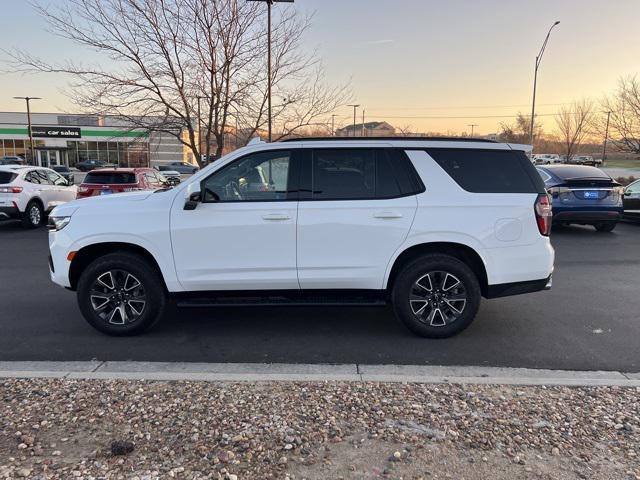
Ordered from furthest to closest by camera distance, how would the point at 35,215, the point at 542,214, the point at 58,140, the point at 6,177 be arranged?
the point at 58,140 < the point at 35,215 < the point at 6,177 < the point at 542,214

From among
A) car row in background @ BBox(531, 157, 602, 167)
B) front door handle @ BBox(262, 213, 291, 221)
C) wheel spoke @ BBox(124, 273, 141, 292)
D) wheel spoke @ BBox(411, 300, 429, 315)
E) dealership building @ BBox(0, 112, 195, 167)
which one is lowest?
wheel spoke @ BBox(411, 300, 429, 315)

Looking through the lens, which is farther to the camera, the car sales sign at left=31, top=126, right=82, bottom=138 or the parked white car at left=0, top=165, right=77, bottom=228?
the car sales sign at left=31, top=126, right=82, bottom=138

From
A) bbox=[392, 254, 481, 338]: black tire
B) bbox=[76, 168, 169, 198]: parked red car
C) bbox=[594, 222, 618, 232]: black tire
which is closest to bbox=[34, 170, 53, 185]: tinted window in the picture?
bbox=[76, 168, 169, 198]: parked red car

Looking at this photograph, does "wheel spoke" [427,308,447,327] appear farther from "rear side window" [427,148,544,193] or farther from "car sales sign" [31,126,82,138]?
"car sales sign" [31,126,82,138]

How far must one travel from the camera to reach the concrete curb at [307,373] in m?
3.75

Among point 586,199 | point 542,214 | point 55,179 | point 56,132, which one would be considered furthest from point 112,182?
point 56,132

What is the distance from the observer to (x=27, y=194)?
12.4 meters

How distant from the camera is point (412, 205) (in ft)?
15.1

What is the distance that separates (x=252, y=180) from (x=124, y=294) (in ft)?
5.47

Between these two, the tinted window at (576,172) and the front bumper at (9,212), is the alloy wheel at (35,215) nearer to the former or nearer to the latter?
the front bumper at (9,212)

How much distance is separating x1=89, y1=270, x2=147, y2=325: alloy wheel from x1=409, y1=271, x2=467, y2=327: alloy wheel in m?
2.62

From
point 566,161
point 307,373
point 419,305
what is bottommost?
point 307,373

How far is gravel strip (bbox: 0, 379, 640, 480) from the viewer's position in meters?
2.65

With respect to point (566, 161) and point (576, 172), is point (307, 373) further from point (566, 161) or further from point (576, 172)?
point (566, 161)
